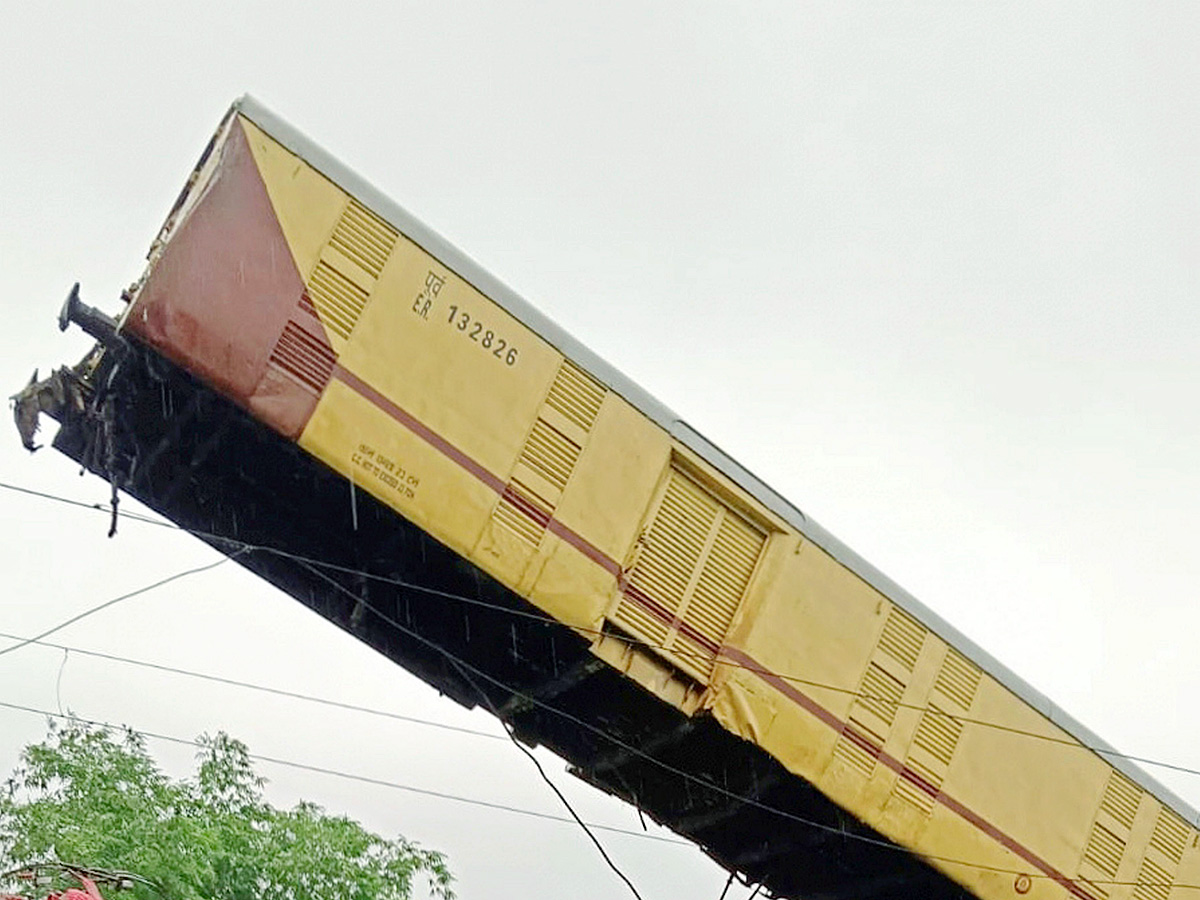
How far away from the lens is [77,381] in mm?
7711

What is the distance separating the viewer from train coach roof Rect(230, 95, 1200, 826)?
24.3ft

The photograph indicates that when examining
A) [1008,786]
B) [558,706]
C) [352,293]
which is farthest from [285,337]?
[1008,786]

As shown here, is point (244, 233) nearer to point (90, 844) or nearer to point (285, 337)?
point (285, 337)

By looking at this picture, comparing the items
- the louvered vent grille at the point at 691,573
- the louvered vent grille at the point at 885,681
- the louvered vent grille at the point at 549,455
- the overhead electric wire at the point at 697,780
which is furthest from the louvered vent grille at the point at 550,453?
the louvered vent grille at the point at 885,681

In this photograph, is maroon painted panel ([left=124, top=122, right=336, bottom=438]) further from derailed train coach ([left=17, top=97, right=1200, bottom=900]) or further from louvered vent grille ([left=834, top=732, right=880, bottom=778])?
louvered vent grille ([left=834, top=732, right=880, bottom=778])

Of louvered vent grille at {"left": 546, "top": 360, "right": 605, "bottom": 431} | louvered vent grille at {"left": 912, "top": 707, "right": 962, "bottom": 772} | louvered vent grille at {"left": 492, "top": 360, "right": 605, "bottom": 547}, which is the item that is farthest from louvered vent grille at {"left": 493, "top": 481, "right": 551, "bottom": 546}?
louvered vent grille at {"left": 912, "top": 707, "right": 962, "bottom": 772}

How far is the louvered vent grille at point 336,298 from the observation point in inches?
289

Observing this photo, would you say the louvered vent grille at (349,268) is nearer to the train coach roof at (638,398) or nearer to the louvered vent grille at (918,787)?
the train coach roof at (638,398)

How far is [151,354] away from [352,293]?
1.04 m

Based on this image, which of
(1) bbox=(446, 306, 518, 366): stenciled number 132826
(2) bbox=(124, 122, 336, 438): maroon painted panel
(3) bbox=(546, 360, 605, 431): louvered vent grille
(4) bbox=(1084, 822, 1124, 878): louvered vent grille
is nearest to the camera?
(2) bbox=(124, 122, 336, 438): maroon painted panel

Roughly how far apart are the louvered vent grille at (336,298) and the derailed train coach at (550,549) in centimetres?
1

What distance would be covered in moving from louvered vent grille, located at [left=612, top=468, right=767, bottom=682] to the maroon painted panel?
2075 millimetres

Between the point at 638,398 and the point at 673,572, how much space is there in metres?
1.00

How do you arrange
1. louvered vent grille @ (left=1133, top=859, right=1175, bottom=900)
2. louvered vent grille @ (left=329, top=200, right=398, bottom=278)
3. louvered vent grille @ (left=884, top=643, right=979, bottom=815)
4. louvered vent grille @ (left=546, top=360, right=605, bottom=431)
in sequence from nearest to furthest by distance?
louvered vent grille @ (left=329, top=200, right=398, bottom=278)
louvered vent grille @ (left=546, top=360, right=605, bottom=431)
louvered vent grille @ (left=884, top=643, right=979, bottom=815)
louvered vent grille @ (left=1133, top=859, right=1175, bottom=900)
